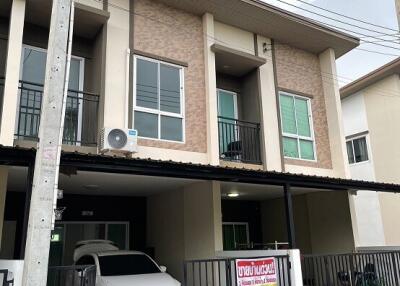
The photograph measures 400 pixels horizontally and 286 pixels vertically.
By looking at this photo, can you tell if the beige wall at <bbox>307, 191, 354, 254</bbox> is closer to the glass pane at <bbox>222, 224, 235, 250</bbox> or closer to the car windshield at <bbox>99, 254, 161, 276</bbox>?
the glass pane at <bbox>222, 224, 235, 250</bbox>

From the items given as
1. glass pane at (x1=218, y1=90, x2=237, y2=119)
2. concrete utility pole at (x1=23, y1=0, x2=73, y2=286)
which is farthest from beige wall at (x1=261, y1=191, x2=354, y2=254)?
concrete utility pole at (x1=23, y1=0, x2=73, y2=286)

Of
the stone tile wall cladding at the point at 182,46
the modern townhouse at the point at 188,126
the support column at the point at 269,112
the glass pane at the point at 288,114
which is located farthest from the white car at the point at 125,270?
the glass pane at the point at 288,114

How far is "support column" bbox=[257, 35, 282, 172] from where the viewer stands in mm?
11664

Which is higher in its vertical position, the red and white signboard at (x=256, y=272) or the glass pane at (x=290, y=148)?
the glass pane at (x=290, y=148)

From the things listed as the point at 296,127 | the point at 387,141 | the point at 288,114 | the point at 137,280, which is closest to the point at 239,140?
the point at 288,114

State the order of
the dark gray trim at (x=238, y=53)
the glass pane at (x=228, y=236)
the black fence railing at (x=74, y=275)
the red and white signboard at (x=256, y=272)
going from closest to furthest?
the black fence railing at (x=74, y=275) < the red and white signboard at (x=256, y=272) < the dark gray trim at (x=238, y=53) < the glass pane at (x=228, y=236)

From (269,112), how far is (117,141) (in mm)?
5031

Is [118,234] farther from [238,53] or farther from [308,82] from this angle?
[308,82]

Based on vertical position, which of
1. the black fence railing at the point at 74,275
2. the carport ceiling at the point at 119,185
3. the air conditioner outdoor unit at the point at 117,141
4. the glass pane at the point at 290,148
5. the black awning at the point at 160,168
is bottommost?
the black fence railing at the point at 74,275

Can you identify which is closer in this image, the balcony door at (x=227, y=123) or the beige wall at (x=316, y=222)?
the balcony door at (x=227, y=123)

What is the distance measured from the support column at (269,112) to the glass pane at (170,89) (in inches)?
105

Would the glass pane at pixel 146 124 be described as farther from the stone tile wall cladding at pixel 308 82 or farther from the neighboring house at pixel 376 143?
the neighboring house at pixel 376 143

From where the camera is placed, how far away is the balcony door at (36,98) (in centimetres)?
893

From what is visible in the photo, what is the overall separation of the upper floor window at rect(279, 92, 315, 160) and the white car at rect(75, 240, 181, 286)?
533cm
